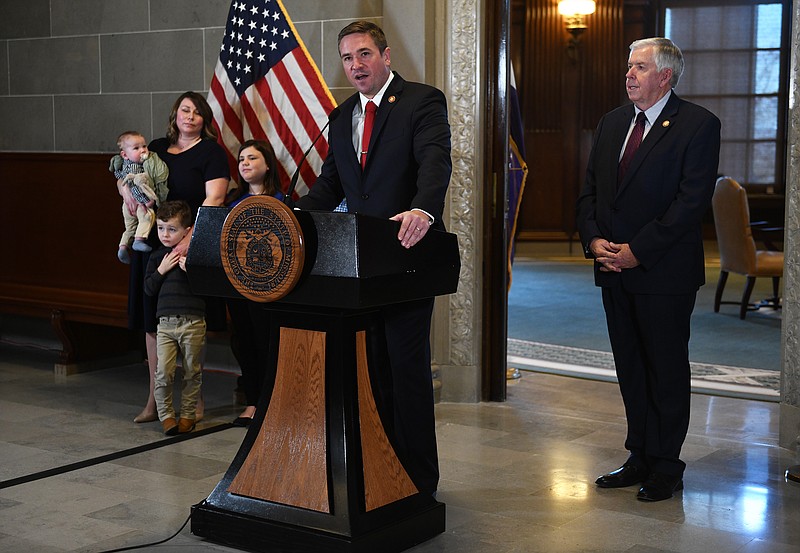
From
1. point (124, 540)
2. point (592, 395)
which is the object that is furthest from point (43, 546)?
point (592, 395)

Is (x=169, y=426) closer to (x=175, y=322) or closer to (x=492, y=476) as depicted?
(x=175, y=322)

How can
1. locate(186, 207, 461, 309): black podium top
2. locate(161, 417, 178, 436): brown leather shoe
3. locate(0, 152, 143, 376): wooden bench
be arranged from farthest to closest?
locate(0, 152, 143, 376): wooden bench
locate(161, 417, 178, 436): brown leather shoe
locate(186, 207, 461, 309): black podium top

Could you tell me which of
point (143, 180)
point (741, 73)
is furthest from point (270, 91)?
point (741, 73)

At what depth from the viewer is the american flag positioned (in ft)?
17.2

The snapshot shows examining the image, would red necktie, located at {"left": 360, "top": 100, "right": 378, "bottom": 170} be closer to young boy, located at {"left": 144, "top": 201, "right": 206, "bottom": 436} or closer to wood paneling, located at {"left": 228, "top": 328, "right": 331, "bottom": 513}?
wood paneling, located at {"left": 228, "top": 328, "right": 331, "bottom": 513}

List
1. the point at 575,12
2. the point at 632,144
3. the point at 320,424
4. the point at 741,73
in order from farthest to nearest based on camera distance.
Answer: the point at 741,73, the point at 575,12, the point at 632,144, the point at 320,424

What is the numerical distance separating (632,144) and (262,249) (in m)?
1.57

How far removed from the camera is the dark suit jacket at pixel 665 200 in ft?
11.9

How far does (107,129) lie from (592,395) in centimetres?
322

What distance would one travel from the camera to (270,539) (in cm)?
305

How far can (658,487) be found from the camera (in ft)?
12.2

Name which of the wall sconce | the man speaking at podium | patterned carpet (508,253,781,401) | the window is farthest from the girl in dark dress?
the window

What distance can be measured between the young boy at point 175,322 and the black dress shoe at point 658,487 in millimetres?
2013

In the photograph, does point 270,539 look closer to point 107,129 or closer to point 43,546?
point 43,546
